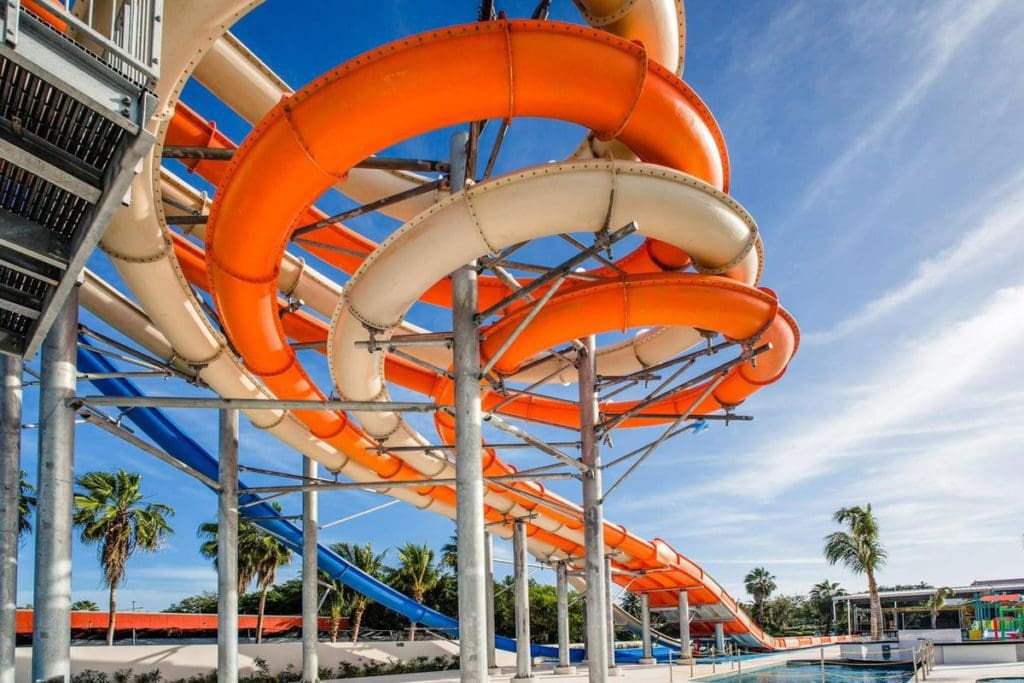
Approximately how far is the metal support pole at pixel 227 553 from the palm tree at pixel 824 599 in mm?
68216

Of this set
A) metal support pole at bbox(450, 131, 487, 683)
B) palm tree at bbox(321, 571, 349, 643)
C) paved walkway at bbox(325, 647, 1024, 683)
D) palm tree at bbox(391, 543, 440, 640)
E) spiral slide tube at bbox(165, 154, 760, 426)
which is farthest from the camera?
palm tree at bbox(391, 543, 440, 640)

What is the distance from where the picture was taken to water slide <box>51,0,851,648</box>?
709cm

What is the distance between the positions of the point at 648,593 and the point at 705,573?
3975mm

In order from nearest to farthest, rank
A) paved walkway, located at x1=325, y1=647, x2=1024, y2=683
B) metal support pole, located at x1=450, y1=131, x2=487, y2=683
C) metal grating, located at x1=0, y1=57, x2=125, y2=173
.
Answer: metal grating, located at x1=0, y1=57, x2=125, y2=173, metal support pole, located at x1=450, y1=131, x2=487, y2=683, paved walkway, located at x1=325, y1=647, x2=1024, y2=683

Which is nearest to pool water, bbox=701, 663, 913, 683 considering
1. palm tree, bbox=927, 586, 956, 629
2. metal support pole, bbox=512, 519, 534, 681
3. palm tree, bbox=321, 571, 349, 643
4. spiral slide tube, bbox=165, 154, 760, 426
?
metal support pole, bbox=512, 519, 534, 681

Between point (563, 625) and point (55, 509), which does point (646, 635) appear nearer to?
point (563, 625)

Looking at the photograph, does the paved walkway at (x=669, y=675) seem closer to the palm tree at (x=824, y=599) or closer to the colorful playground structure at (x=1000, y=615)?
the colorful playground structure at (x=1000, y=615)

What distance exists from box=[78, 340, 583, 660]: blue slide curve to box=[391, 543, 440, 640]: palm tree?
29.9 ft

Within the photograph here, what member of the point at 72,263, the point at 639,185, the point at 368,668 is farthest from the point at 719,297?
the point at 368,668

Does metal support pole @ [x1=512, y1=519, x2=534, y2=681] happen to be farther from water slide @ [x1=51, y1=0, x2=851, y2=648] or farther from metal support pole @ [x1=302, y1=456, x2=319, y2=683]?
water slide @ [x1=51, y1=0, x2=851, y2=648]

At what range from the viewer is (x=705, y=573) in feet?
111

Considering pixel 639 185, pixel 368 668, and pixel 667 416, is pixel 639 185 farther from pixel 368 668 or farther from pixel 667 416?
pixel 368 668

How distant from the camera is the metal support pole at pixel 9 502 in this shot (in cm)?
822

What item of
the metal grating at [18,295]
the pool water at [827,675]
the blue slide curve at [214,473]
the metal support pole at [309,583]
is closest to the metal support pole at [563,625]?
the blue slide curve at [214,473]
